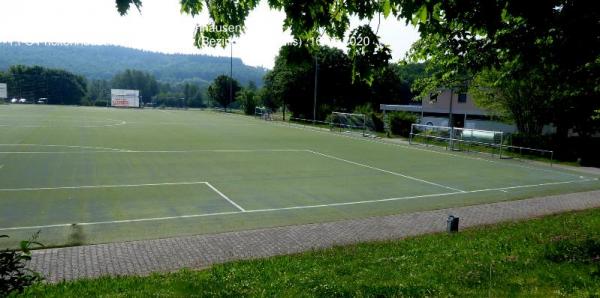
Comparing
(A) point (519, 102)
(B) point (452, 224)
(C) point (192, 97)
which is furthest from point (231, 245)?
(C) point (192, 97)

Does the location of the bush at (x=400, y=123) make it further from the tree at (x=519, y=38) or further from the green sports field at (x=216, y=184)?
the tree at (x=519, y=38)

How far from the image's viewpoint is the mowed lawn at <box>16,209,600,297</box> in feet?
19.4

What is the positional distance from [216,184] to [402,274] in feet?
35.0

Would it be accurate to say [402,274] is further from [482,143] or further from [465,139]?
[465,139]

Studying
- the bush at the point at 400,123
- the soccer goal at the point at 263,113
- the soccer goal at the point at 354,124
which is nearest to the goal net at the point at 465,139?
the bush at the point at 400,123

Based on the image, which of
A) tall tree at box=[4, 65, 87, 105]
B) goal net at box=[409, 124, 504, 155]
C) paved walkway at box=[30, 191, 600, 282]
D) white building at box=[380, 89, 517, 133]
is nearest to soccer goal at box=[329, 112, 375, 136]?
goal net at box=[409, 124, 504, 155]

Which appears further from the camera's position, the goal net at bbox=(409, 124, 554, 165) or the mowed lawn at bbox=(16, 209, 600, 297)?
the goal net at bbox=(409, 124, 554, 165)

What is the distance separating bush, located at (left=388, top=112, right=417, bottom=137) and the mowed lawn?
1264 inches

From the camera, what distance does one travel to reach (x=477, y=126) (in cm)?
5250

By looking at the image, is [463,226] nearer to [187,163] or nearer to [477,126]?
[187,163]

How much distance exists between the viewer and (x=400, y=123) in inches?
1631

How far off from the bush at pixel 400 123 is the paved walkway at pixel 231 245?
27.6m

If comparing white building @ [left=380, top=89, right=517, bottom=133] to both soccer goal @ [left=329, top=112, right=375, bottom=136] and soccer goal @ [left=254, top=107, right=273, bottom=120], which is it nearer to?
soccer goal @ [left=329, top=112, right=375, bottom=136]

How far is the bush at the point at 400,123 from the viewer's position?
41188 mm
